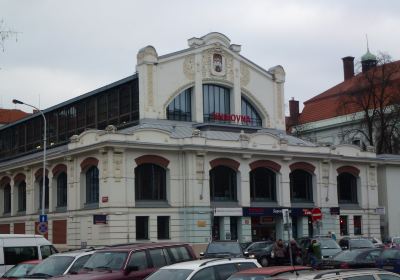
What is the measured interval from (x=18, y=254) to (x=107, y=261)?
891cm

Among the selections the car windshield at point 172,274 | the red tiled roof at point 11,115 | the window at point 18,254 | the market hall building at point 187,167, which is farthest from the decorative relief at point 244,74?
the red tiled roof at point 11,115

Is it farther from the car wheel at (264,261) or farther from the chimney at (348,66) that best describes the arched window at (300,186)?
the chimney at (348,66)

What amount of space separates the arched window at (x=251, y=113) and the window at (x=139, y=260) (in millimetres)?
37693

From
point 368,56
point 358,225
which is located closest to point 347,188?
point 358,225

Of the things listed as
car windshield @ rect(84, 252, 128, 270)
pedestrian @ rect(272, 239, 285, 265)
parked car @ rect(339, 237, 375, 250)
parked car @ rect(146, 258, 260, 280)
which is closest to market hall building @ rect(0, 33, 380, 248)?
parked car @ rect(339, 237, 375, 250)

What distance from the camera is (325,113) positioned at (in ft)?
285

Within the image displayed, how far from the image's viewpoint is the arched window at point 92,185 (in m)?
46.2

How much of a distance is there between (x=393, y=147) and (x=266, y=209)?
24542 millimetres

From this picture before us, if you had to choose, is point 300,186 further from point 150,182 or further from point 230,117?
point 150,182

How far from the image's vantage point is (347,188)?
56.3m

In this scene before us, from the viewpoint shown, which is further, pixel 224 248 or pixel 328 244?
pixel 328 244

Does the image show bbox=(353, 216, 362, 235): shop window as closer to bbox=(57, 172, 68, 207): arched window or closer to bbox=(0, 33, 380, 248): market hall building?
bbox=(0, 33, 380, 248): market hall building

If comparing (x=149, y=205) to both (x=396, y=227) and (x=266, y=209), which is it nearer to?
(x=266, y=209)

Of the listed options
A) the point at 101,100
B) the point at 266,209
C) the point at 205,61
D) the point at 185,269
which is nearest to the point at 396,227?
the point at 266,209
